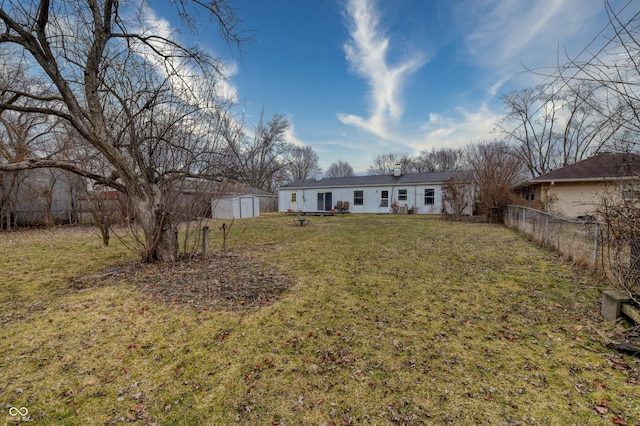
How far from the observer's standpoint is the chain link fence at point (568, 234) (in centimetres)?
495

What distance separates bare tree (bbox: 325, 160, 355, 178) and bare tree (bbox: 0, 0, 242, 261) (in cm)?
4616

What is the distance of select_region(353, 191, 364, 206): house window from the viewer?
71.4 ft

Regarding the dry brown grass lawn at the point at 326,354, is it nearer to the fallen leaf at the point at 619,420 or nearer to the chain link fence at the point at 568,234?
the fallen leaf at the point at 619,420

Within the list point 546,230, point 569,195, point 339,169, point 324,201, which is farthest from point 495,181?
point 339,169

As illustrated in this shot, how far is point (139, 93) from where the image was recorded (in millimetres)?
5141

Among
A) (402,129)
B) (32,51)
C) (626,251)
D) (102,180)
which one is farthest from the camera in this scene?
(402,129)

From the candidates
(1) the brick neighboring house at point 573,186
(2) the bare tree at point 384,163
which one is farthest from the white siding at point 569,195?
(2) the bare tree at point 384,163

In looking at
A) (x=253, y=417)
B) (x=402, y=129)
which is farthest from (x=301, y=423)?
(x=402, y=129)

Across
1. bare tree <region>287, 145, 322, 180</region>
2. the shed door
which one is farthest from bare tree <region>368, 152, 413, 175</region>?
the shed door

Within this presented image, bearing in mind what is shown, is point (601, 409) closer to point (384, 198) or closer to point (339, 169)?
point (384, 198)

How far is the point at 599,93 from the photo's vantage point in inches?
110

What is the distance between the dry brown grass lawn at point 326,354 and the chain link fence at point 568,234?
1.80 ft

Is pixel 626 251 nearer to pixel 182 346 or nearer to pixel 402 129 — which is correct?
pixel 182 346

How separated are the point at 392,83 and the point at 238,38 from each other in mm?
9113
